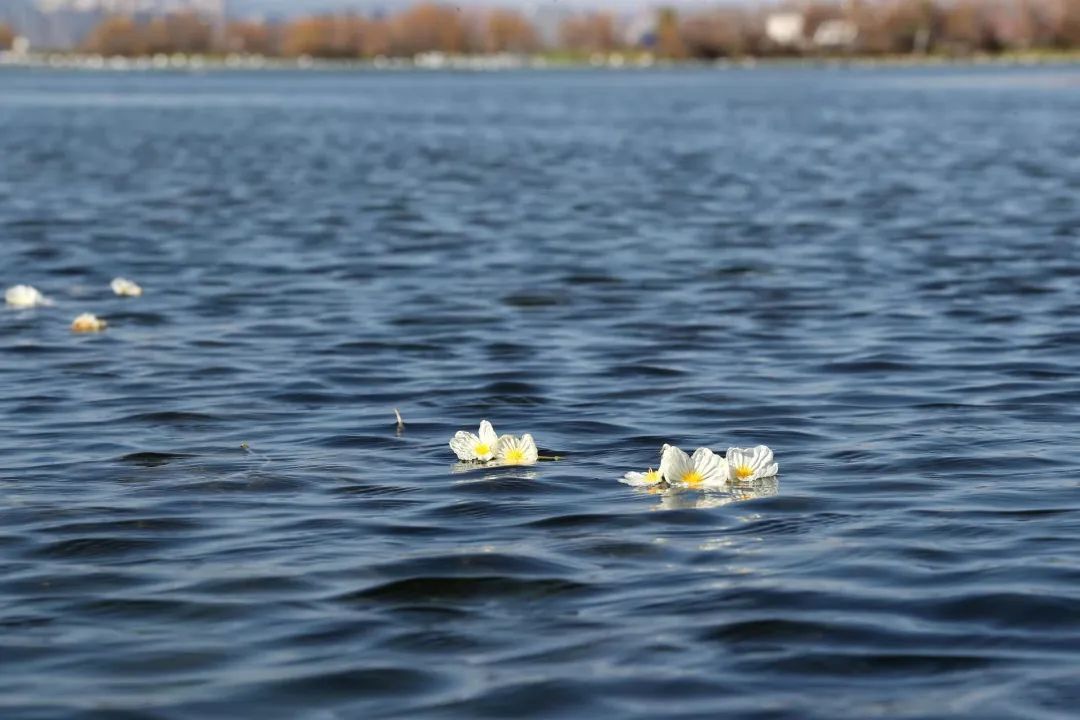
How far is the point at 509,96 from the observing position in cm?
9688

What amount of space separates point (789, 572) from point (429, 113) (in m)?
65.0

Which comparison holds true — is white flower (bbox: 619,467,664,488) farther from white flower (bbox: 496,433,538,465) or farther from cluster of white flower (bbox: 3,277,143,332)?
cluster of white flower (bbox: 3,277,143,332)

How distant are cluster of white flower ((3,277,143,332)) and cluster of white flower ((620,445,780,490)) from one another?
6484 mm

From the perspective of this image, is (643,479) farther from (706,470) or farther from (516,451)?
(516,451)

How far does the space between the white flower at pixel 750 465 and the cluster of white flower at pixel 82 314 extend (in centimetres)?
679

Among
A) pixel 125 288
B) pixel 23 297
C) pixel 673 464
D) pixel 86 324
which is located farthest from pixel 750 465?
pixel 125 288

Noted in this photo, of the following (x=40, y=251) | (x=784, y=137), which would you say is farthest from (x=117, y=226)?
(x=784, y=137)

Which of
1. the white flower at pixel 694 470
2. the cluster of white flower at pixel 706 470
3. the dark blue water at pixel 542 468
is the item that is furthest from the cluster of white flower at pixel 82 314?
the white flower at pixel 694 470

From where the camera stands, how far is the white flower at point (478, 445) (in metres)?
8.49

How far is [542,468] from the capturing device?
849 cm

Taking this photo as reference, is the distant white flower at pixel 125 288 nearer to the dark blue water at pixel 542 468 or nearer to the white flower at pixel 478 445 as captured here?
the dark blue water at pixel 542 468

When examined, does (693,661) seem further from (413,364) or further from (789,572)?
(413,364)

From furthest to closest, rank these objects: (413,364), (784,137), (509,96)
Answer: (509,96)
(784,137)
(413,364)

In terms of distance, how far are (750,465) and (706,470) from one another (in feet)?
0.87
